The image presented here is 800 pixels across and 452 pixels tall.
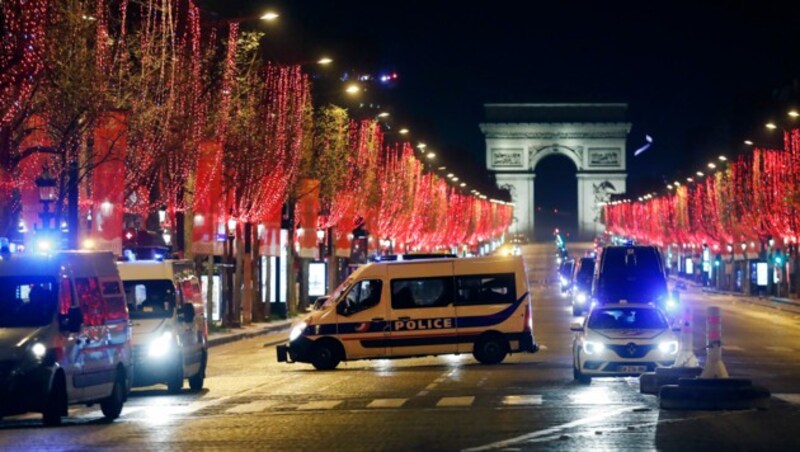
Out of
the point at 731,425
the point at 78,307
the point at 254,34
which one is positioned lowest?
the point at 731,425

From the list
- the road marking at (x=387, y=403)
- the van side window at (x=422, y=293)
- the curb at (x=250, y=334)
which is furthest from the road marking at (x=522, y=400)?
the curb at (x=250, y=334)

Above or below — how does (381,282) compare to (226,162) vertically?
below

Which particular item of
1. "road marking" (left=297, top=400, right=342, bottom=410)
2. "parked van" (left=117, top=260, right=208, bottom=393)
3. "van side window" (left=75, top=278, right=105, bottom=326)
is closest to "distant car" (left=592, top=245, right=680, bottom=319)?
"parked van" (left=117, top=260, right=208, bottom=393)

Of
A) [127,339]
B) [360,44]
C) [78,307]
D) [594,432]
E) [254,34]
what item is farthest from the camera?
[360,44]

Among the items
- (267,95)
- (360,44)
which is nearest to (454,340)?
(267,95)

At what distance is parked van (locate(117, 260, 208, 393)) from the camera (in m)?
29.2

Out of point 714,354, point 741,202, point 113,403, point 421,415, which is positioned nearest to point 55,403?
point 113,403

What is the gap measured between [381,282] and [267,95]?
984 inches

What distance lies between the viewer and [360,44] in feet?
339

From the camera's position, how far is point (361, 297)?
126 feet

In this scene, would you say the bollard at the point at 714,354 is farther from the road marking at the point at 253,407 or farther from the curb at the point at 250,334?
the curb at the point at 250,334

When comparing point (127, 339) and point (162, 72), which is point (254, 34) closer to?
point (162, 72)

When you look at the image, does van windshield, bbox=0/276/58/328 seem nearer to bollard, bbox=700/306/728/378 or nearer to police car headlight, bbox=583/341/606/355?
bollard, bbox=700/306/728/378

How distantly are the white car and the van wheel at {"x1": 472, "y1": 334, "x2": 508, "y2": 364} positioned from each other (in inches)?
251
